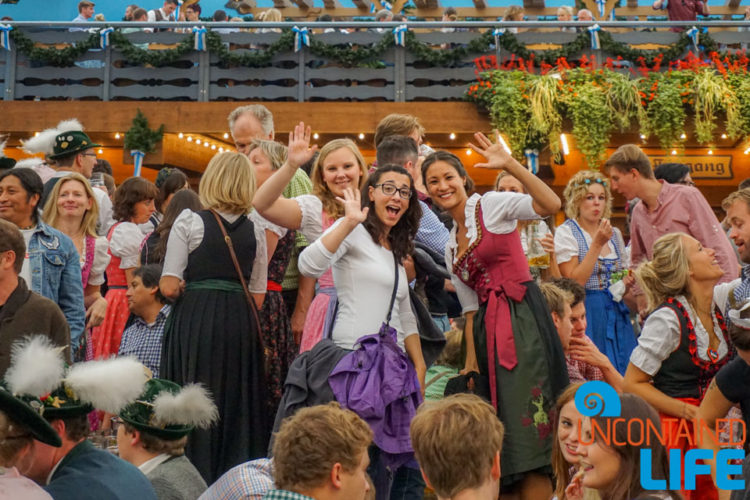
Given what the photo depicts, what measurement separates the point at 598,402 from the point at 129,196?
388 centimetres

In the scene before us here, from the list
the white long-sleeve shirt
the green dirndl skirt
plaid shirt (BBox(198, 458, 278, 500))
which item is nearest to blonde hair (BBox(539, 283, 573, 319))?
the green dirndl skirt

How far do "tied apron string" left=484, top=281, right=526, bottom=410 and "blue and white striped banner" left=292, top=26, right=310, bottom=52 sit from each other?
8483 mm

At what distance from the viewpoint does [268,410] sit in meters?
3.86

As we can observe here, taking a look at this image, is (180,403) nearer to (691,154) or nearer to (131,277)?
(131,277)

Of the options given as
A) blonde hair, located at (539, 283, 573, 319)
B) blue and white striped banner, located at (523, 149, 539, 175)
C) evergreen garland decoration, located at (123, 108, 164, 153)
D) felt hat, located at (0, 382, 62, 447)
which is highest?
evergreen garland decoration, located at (123, 108, 164, 153)

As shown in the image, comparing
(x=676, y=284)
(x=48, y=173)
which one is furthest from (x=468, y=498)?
(x=48, y=173)

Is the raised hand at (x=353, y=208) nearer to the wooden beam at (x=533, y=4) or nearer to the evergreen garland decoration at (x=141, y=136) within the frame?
the evergreen garland decoration at (x=141, y=136)

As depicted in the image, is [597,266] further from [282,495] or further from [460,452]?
[282,495]

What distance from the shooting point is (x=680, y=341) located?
332 cm

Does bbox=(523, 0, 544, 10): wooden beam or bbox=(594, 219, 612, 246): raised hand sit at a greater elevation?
bbox=(523, 0, 544, 10): wooden beam

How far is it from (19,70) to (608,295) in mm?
9300

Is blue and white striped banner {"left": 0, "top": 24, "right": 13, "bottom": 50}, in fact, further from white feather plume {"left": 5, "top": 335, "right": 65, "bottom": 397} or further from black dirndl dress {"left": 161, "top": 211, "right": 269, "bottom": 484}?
white feather plume {"left": 5, "top": 335, "right": 65, "bottom": 397}

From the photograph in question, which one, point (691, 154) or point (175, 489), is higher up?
point (691, 154)

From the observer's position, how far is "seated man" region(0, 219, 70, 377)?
3.40m
